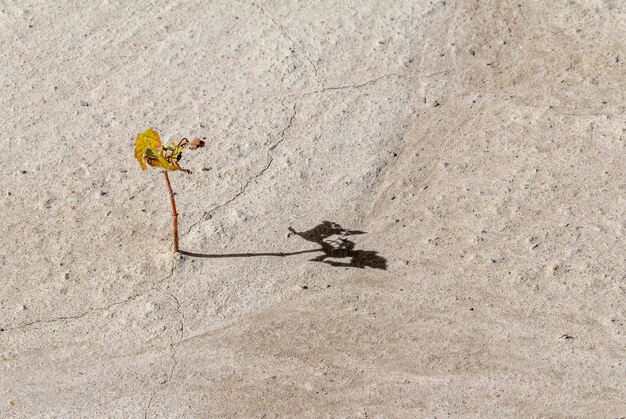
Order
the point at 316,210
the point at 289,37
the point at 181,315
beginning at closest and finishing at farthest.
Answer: the point at 181,315 → the point at 316,210 → the point at 289,37

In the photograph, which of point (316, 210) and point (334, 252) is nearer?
point (334, 252)

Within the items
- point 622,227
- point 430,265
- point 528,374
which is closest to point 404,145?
point 430,265

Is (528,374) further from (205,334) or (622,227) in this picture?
(205,334)

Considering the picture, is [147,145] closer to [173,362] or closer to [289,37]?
[173,362]

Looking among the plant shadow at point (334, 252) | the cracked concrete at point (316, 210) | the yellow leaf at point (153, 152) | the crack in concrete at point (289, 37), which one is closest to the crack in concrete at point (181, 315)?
the cracked concrete at point (316, 210)

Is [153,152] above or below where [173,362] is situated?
above

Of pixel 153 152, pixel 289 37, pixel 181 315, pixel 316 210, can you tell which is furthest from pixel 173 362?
pixel 289 37

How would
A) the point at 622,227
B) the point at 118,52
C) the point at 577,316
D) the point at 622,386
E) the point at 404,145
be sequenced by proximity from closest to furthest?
1. the point at 622,386
2. the point at 577,316
3. the point at 622,227
4. the point at 404,145
5. the point at 118,52
